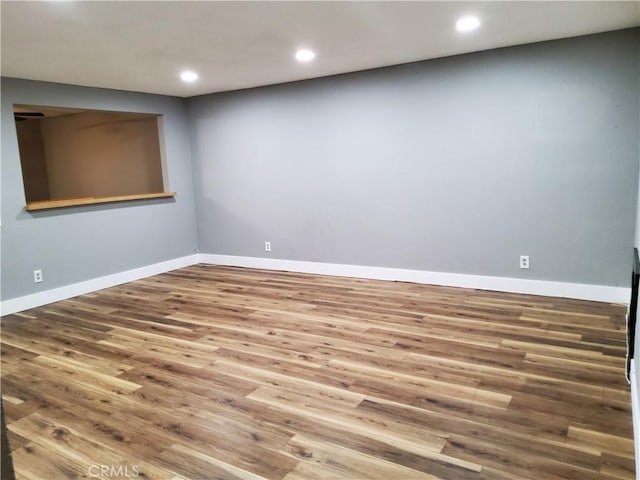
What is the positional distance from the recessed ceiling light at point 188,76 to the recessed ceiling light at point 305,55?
3.62 feet

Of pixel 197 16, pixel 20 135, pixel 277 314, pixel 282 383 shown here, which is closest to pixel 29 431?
pixel 282 383

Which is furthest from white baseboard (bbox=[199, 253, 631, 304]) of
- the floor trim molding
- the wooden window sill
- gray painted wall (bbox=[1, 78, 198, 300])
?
the wooden window sill

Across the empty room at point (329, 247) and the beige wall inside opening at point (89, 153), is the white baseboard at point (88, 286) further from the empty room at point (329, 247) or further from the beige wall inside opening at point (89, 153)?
the beige wall inside opening at point (89, 153)

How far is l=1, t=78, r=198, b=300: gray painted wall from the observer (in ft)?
13.7

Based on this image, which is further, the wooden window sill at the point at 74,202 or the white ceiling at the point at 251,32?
the wooden window sill at the point at 74,202

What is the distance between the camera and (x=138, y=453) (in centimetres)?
204

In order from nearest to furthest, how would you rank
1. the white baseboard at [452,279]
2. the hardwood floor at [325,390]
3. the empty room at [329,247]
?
the hardwood floor at [325,390], the empty room at [329,247], the white baseboard at [452,279]

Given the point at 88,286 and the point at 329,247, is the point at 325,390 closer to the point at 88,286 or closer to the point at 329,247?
the point at 329,247

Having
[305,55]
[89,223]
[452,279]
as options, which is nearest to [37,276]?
[89,223]

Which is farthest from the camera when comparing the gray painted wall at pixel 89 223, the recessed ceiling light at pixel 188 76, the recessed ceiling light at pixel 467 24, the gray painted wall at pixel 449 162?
the recessed ceiling light at pixel 188 76

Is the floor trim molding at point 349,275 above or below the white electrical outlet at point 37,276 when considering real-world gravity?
below

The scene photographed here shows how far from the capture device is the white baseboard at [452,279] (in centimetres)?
380

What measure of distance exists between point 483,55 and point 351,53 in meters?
1.19

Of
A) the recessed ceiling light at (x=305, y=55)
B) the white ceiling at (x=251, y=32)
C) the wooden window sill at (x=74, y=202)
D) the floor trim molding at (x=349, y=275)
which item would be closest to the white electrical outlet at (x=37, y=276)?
the floor trim molding at (x=349, y=275)
